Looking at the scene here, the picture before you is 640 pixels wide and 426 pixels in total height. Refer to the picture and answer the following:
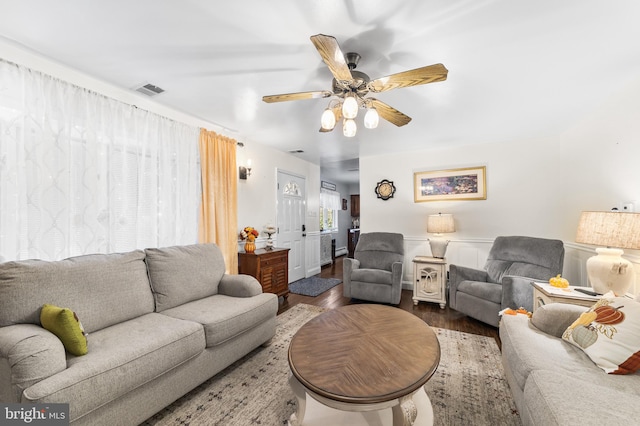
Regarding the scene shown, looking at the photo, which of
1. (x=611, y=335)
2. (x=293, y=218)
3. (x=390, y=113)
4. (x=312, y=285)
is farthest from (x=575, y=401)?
(x=293, y=218)

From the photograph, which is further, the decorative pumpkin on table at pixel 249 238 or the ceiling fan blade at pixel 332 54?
the decorative pumpkin on table at pixel 249 238

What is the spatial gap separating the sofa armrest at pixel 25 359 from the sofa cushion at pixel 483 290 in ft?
11.4

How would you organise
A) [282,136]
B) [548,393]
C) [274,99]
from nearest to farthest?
[548,393] → [274,99] → [282,136]

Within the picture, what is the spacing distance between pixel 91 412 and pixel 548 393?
2100mm

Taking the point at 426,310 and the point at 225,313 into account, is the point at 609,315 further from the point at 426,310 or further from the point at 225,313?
the point at 225,313

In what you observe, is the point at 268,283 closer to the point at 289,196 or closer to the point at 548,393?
the point at 289,196

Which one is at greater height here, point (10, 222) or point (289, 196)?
point (289, 196)

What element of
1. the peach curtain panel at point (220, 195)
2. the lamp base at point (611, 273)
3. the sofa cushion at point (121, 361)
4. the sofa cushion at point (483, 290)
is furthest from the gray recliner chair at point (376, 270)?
the sofa cushion at point (121, 361)

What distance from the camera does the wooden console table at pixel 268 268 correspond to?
337 centimetres

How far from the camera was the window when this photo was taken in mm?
7073

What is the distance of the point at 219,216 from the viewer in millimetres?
3264

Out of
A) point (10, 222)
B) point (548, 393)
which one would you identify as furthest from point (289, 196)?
point (548, 393)

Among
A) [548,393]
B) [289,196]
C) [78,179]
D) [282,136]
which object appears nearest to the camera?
[548,393]

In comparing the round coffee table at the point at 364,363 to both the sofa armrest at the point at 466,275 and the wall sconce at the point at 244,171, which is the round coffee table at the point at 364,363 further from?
the wall sconce at the point at 244,171
